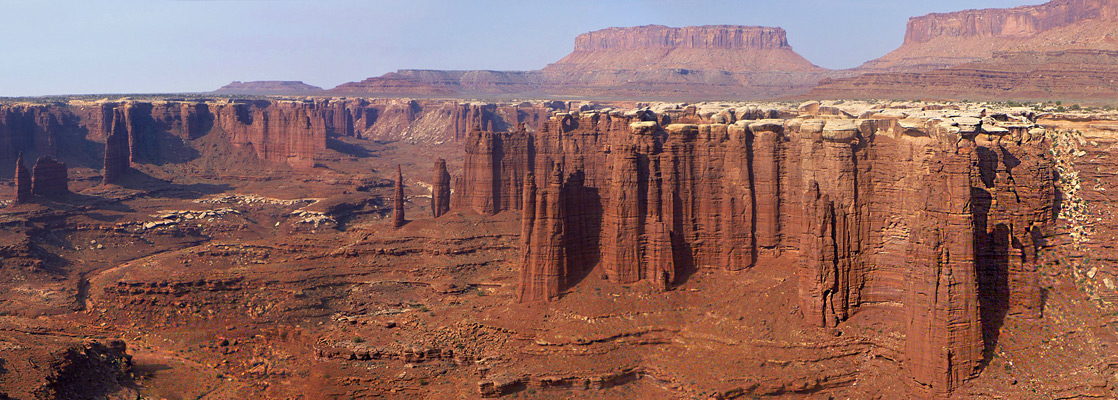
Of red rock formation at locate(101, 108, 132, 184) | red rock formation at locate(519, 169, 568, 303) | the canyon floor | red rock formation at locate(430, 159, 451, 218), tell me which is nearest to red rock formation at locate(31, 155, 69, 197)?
the canyon floor

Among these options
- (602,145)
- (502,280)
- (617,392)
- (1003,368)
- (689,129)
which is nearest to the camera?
(1003,368)

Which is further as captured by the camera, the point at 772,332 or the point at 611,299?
the point at 611,299

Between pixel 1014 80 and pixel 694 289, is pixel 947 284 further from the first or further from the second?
pixel 1014 80

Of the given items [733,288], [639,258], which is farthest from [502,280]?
[733,288]

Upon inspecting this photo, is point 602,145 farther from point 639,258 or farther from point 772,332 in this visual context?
point 772,332

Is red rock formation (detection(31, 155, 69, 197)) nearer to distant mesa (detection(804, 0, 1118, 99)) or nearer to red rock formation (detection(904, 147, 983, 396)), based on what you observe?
red rock formation (detection(904, 147, 983, 396))

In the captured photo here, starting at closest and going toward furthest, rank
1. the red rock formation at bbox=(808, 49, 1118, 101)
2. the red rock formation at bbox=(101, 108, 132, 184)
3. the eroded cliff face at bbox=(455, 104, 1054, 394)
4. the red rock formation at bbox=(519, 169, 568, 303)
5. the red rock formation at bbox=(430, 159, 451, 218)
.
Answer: the eroded cliff face at bbox=(455, 104, 1054, 394) < the red rock formation at bbox=(519, 169, 568, 303) < the red rock formation at bbox=(430, 159, 451, 218) < the red rock formation at bbox=(101, 108, 132, 184) < the red rock formation at bbox=(808, 49, 1118, 101)

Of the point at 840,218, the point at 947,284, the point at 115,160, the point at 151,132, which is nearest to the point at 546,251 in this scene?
the point at 840,218
